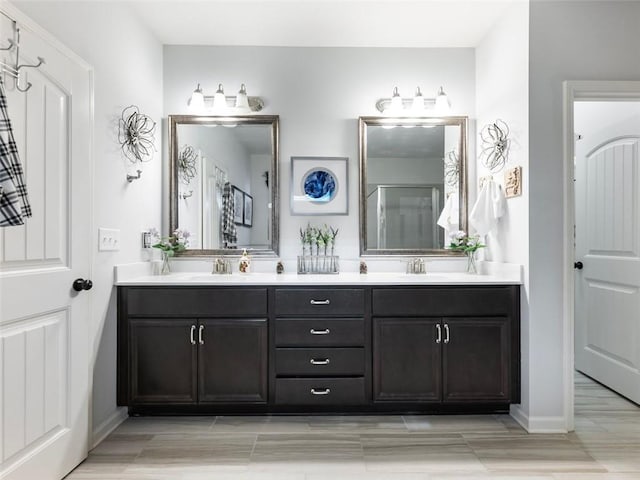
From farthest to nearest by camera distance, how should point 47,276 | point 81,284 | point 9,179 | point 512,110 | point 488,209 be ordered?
1. point 488,209
2. point 512,110
3. point 81,284
4. point 47,276
5. point 9,179

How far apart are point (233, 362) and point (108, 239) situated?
98 cm

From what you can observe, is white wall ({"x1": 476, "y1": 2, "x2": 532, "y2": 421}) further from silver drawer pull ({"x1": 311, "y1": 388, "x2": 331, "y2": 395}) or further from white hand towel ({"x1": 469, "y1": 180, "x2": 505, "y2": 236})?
silver drawer pull ({"x1": 311, "y1": 388, "x2": 331, "y2": 395})

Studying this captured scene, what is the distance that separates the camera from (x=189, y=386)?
2383mm

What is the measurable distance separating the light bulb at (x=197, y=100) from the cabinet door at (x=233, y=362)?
154cm

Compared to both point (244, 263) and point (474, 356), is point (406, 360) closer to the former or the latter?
point (474, 356)

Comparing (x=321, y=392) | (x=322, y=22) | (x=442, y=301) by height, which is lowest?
(x=321, y=392)

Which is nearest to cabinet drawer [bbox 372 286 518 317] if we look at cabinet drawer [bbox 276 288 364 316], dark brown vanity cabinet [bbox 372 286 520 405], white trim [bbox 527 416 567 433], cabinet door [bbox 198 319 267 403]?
dark brown vanity cabinet [bbox 372 286 520 405]

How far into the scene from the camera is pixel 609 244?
2.95m

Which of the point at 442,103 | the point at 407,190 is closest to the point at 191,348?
the point at 407,190

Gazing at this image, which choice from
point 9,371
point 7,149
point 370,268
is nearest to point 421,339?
point 370,268

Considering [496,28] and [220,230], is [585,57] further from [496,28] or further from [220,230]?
[220,230]

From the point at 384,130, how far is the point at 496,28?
3.15 feet

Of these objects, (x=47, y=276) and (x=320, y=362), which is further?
(x=320, y=362)

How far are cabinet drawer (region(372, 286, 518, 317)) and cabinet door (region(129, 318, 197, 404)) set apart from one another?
3.65 ft
